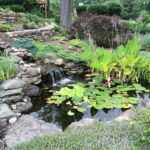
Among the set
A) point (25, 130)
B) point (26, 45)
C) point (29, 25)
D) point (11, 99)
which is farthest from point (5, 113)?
point (29, 25)

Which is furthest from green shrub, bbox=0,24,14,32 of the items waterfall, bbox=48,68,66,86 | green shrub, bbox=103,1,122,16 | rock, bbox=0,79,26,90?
green shrub, bbox=103,1,122,16

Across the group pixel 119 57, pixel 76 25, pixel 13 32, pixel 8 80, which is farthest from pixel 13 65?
pixel 76 25

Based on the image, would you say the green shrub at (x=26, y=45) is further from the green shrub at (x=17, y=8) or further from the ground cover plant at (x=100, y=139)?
the green shrub at (x=17, y=8)

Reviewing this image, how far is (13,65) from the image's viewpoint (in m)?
5.48

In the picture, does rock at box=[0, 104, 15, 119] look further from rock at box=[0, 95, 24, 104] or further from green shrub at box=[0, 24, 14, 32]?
green shrub at box=[0, 24, 14, 32]

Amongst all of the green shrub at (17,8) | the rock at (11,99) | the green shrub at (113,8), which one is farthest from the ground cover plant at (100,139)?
the green shrub at (113,8)

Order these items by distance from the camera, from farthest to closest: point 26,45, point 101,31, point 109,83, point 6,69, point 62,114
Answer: point 101,31
point 26,45
point 109,83
point 6,69
point 62,114

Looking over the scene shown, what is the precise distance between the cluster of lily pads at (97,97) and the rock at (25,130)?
792mm

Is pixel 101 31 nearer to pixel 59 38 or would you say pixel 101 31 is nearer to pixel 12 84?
pixel 59 38

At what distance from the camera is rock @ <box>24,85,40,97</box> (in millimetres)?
5450

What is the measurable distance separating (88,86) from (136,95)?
946mm

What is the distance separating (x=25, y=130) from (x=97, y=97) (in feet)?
5.49

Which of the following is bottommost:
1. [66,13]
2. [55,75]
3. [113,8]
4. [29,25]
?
[55,75]

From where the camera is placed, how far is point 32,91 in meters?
5.53
